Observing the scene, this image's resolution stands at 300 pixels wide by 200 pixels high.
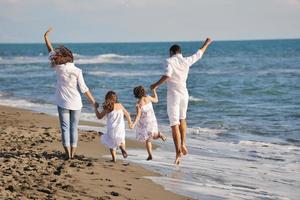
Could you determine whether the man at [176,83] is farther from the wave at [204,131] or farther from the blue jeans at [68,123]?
the wave at [204,131]

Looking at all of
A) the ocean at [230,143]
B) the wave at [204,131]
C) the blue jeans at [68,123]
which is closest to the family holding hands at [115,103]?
the blue jeans at [68,123]

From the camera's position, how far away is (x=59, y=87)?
8227 mm

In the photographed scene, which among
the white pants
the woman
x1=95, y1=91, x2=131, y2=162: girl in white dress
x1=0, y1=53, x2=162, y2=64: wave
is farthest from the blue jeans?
x1=0, y1=53, x2=162, y2=64: wave

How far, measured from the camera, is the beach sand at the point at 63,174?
644cm

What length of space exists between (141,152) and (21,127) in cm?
366

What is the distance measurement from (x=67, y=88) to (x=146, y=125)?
5.66ft

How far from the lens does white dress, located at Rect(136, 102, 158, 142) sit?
929 cm

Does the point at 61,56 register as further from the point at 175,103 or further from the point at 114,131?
the point at 175,103

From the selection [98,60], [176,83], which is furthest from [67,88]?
[98,60]

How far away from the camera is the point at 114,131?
880cm

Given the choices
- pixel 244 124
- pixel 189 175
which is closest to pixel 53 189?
pixel 189 175

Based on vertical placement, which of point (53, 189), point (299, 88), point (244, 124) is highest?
point (299, 88)

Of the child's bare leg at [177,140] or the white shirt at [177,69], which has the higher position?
the white shirt at [177,69]

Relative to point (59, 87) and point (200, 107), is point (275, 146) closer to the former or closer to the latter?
point (59, 87)
